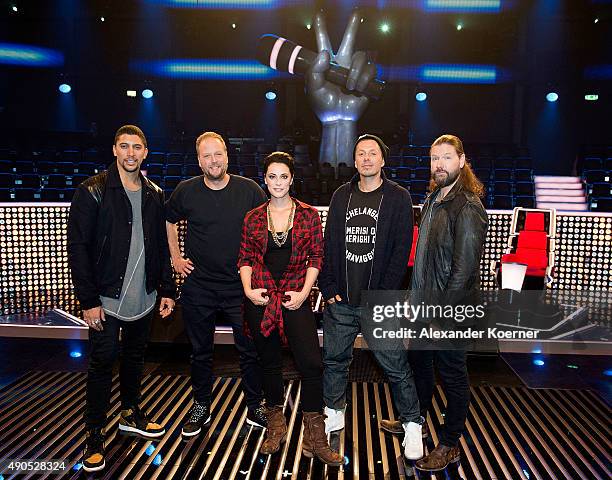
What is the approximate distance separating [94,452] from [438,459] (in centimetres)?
190

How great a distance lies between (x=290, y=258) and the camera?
9.33 feet

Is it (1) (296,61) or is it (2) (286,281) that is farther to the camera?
(1) (296,61)

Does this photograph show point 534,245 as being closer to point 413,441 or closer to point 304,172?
point 413,441

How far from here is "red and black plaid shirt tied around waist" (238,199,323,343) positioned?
281cm

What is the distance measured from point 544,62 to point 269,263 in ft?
50.4

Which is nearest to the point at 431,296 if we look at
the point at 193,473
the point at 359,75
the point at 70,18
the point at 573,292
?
the point at 193,473

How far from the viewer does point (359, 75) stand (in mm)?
11469

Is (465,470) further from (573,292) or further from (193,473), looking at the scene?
(573,292)

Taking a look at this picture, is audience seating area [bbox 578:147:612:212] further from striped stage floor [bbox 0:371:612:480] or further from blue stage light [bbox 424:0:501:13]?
striped stage floor [bbox 0:371:612:480]

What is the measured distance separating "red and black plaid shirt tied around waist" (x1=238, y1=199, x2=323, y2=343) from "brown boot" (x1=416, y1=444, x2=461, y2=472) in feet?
3.31

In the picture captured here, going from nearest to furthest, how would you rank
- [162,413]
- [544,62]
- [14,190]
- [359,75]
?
1. [162,413]
2. [14,190]
3. [359,75]
4. [544,62]

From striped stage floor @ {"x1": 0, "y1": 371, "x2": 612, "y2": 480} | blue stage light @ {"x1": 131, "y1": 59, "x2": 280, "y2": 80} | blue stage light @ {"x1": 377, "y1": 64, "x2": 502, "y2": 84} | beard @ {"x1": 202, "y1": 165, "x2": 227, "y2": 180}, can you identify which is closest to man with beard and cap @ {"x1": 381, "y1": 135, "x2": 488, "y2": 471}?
striped stage floor @ {"x1": 0, "y1": 371, "x2": 612, "y2": 480}

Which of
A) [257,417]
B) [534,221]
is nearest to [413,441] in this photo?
[257,417]

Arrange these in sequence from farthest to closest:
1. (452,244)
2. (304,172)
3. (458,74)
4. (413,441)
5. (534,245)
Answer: (458,74) < (304,172) < (534,245) < (413,441) < (452,244)
